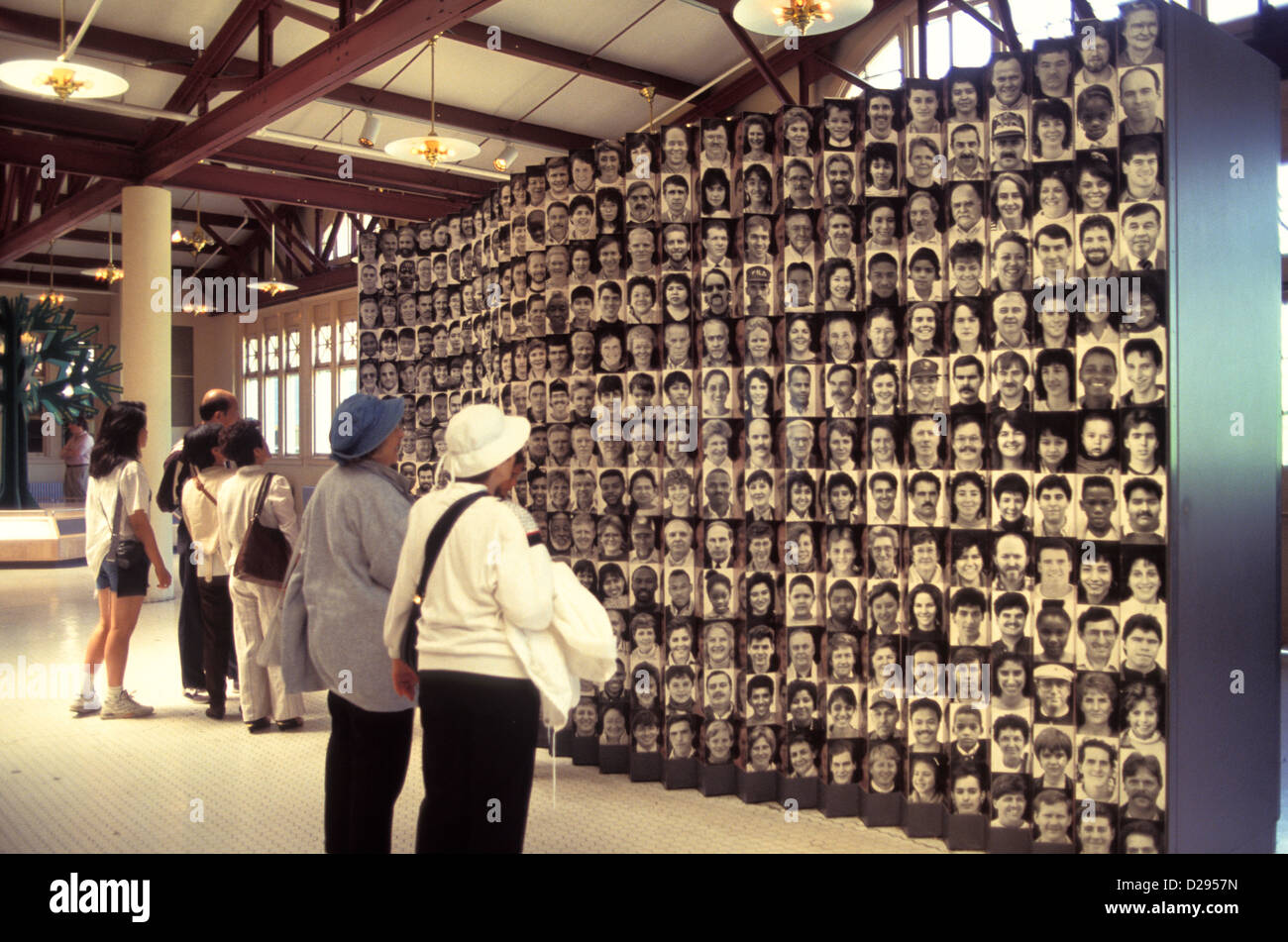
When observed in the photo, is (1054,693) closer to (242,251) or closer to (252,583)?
(252,583)

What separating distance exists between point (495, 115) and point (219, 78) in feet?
10.6

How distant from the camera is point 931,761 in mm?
3984

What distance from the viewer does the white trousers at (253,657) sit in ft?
17.8

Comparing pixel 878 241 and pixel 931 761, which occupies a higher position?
pixel 878 241

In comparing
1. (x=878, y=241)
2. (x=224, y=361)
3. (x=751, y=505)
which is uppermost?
(x=224, y=361)

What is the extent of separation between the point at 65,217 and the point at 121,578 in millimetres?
9939

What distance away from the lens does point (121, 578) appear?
564 centimetres

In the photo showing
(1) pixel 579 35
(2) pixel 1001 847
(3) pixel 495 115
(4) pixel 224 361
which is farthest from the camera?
(4) pixel 224 361

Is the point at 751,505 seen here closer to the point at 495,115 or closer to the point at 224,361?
the point at 495,115

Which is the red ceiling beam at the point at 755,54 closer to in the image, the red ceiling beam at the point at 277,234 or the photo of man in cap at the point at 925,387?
the photo of man in cap at the point at 925,387

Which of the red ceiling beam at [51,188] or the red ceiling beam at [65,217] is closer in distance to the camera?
the red ceiling beam at [65,217]

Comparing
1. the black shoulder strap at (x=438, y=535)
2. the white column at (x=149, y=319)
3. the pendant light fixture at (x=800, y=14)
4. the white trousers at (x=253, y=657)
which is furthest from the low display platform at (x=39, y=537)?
the black shoulder strap at (x=438, y=535)

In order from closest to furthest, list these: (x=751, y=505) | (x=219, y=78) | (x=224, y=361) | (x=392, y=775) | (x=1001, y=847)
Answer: (x=392, y=775), (x=1001, y=847), (x=751, y=505), (x=219, y=78), (x=224, y=361)
